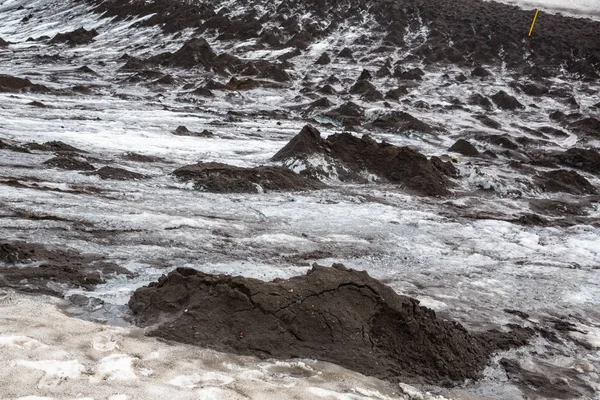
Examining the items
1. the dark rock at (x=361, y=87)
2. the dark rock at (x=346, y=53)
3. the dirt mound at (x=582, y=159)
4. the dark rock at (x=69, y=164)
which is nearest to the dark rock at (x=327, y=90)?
Result: the dark rock at (x=361, y=87)

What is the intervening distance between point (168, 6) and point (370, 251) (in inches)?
1081

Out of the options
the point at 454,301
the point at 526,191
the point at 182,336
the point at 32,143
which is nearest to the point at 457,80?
the point at 526,191

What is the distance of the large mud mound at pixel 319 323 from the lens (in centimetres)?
383

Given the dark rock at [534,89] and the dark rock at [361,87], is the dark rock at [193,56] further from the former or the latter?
the dark rock at [534,89]

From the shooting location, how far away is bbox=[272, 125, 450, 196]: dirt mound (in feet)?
30.7

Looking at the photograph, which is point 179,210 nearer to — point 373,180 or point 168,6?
point 373,180

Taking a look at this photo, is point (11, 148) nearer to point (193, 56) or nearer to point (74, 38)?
point (193, 56)

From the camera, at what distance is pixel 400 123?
1455 cm

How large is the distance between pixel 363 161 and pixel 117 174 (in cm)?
394

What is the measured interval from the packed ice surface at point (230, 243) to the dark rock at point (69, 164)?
242 millimetres

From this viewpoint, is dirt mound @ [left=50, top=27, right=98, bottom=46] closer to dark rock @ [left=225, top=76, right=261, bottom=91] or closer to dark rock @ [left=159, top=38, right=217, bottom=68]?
dark rock @ [left=159, top=38, right=217, bottom=68]

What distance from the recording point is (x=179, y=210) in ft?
22.8

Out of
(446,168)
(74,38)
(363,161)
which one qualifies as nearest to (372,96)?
(446,168)

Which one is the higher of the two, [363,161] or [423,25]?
[423,25]
